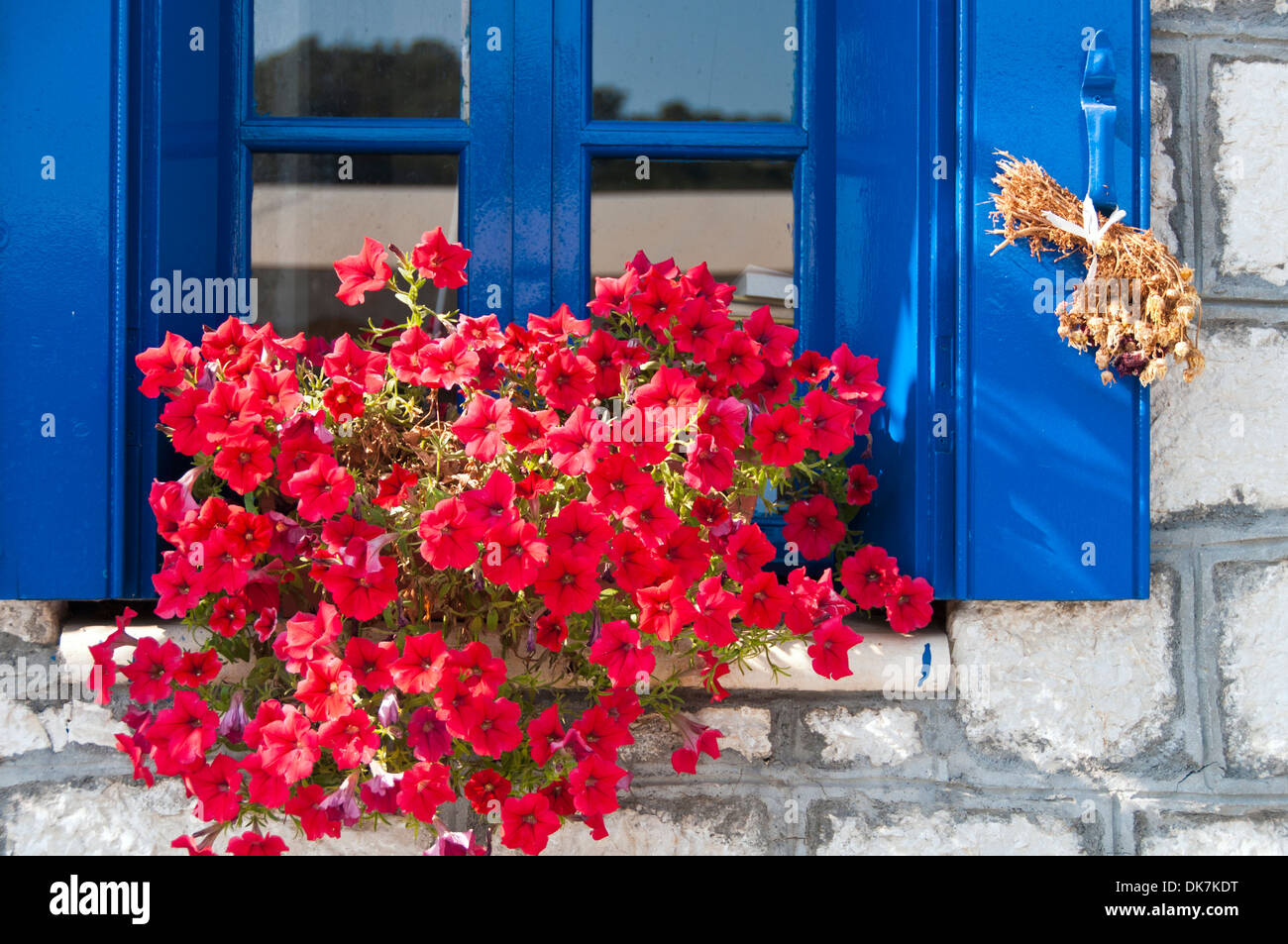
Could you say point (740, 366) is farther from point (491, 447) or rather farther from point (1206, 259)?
point (1206, 259)

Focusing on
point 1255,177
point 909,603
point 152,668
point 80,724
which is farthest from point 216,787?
point 1255,177

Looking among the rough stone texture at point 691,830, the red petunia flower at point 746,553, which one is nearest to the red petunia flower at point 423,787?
the rough stone texture at point 691,830

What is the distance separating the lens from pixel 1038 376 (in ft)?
5.68

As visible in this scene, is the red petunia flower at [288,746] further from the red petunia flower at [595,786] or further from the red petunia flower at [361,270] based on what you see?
the red petunia flower at [361,270]

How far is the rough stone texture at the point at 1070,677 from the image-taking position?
1.76 metres

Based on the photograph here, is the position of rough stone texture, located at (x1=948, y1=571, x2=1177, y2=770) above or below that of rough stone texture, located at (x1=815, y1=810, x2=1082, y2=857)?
above

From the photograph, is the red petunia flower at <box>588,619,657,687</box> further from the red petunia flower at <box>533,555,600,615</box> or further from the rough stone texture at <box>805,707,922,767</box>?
the rough stone texture at <box>805,707,922,767</box>

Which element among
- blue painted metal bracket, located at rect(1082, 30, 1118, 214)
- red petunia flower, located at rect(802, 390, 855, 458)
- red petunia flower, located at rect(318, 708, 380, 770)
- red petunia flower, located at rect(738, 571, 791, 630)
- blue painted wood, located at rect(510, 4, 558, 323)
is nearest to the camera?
red petunia flower, located at rect(318, 708, 380, 770)

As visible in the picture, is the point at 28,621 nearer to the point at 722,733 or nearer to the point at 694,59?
the point at 722,733

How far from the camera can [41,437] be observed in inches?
68.0

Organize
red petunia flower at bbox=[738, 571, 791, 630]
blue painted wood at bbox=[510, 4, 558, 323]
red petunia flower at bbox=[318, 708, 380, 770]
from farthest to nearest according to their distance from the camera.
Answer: blue painted wood at bbox=[510, 4, 558, 323] < red petunia flower at bbox=[738, 571, 791, 630] < red petunia flower at bbox=[318, 708, 380, 770]

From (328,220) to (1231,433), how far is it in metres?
1.81

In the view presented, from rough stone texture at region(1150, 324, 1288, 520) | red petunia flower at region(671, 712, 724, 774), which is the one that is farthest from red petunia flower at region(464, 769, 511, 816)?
rough stone texture at region(1150, 324, 1288, 520)

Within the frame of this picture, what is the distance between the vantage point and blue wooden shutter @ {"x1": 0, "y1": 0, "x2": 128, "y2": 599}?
1722 millimetres
